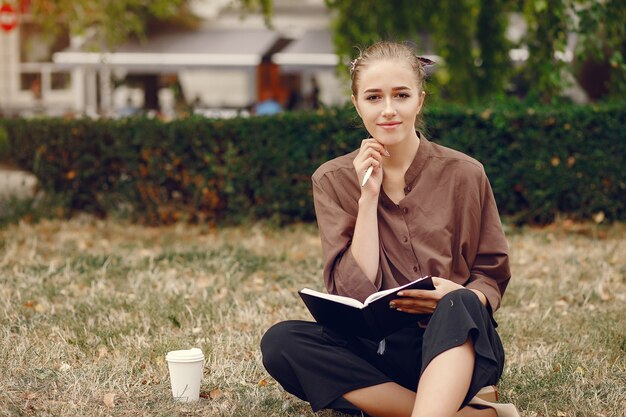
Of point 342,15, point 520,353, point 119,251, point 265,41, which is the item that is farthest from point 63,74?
point 520,353

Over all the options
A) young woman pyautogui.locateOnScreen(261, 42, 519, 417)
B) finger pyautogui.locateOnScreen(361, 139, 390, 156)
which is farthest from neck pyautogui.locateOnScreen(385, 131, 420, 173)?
finger pyautogui.locateOnScreen(361, 139, 390, 156)

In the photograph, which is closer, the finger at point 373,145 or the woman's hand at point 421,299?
the woman's hand at point 421,299

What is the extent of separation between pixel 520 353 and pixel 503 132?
3726 mm

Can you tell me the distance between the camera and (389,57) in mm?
3283

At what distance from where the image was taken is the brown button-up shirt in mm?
3248

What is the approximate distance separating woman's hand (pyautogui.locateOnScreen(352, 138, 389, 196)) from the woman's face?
0.05m

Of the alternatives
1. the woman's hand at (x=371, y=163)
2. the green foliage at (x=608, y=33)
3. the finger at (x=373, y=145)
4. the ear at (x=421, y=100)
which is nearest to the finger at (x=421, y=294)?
the woman's hand at (x=371, y=163)

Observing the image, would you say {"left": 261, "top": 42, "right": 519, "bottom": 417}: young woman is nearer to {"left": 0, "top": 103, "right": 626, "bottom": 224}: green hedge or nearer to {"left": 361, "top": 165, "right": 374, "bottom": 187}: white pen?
{"left": 361, "top": 165, "right": 374, "bottom": 187}: white pen

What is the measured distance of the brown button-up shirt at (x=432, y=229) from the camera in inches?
128

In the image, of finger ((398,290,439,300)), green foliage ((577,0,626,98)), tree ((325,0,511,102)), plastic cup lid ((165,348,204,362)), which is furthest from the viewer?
tree ((325,0,511,102))

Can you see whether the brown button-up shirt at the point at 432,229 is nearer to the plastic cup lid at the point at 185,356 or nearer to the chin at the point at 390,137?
the chin at the point at 390,137

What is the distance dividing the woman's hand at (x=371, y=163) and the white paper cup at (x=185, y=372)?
0.91m

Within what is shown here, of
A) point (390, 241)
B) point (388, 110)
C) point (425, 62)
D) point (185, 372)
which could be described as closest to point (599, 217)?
point (425, 62)

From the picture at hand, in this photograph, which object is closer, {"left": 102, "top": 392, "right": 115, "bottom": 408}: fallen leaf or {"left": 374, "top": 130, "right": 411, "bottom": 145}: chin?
{"left": 374, "top": 130, "right": 411, "bottom": 145}: chin
